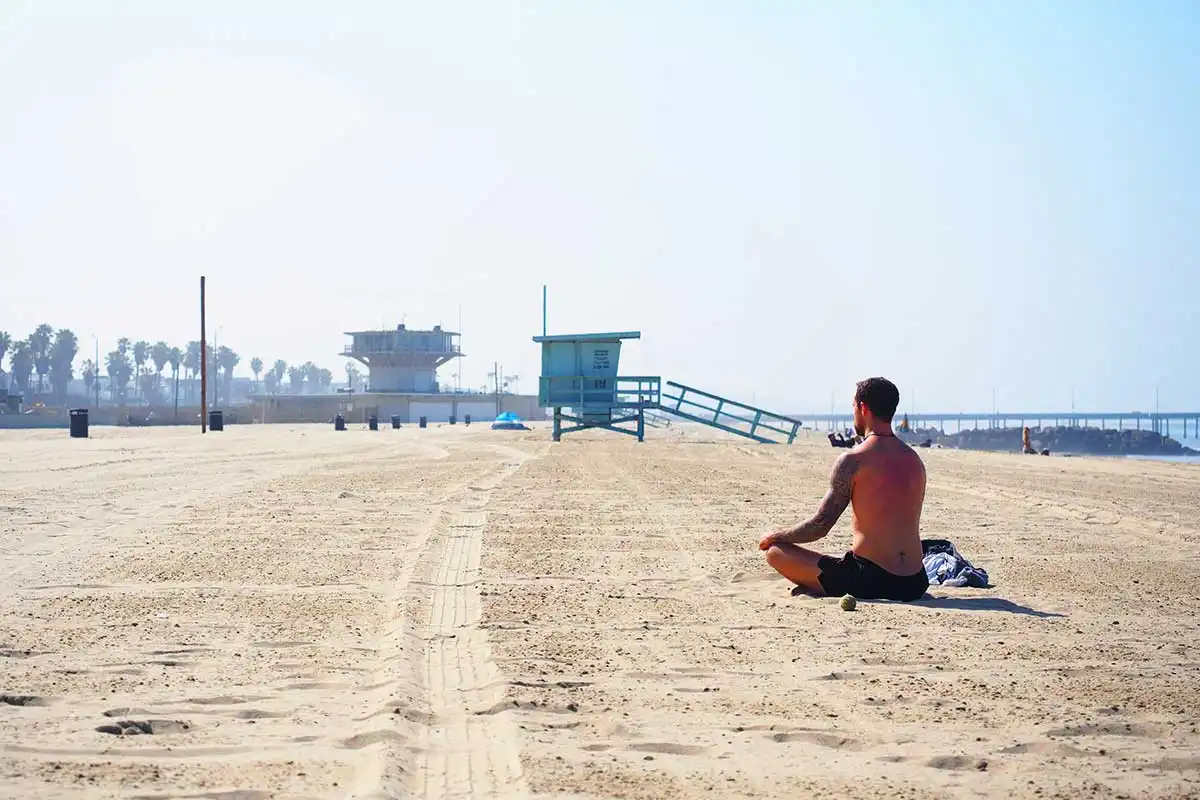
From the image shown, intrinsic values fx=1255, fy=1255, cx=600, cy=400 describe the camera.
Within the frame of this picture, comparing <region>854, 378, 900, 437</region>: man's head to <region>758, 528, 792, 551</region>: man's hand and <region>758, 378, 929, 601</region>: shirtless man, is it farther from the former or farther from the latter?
<region>758, 528, 792, 551</region>: man's hand

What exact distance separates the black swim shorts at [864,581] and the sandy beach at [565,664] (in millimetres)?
178

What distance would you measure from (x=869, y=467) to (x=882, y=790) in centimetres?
390

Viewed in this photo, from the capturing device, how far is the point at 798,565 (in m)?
7.93

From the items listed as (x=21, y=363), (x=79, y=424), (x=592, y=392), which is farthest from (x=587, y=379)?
(x=21, y=363)

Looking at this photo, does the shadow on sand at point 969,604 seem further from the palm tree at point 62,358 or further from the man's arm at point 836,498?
the palm tree at point 62,358

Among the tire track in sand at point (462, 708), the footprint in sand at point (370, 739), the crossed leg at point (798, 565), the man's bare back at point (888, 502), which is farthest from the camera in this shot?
the crossed leg at point (798, 565)

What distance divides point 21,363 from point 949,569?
7291 inches

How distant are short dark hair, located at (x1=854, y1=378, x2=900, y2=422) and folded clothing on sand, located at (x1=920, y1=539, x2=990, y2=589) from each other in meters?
0.99

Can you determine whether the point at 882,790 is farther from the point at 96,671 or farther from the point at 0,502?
the point at 0,502

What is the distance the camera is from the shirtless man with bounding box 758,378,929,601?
7.69 metres

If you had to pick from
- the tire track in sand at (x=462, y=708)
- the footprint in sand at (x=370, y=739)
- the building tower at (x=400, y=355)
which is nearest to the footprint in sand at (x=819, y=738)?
the tire track in sand at (x=462, y=708)

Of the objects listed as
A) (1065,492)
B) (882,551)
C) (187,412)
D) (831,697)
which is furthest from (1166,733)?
(187,412)

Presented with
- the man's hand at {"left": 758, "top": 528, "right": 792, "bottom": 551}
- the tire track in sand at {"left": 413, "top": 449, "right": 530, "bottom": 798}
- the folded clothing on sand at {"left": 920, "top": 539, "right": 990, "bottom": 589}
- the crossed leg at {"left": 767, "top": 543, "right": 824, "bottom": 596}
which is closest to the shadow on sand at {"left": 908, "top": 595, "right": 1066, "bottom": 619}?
the folded clothing on sand at {"left": 920, "top": 539, "right": 990, "bottom": 589}

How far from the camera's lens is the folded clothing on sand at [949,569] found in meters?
8.51
